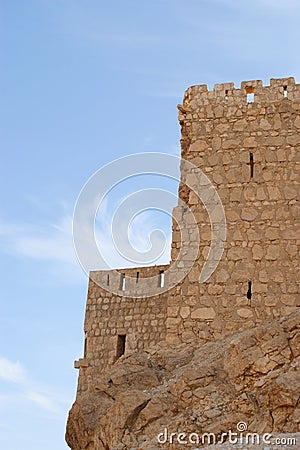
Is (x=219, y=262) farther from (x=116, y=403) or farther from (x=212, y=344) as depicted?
(x=116, y=403)

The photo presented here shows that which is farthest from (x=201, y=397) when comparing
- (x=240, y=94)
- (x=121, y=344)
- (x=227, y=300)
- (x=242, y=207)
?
(x=121, y=344)

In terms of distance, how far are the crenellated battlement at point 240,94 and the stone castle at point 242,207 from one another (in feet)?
0.06

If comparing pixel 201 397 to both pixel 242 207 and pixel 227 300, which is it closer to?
pixel 227 300

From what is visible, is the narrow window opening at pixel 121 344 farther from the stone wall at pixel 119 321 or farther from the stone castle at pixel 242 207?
the stone castle at pixel 242 207

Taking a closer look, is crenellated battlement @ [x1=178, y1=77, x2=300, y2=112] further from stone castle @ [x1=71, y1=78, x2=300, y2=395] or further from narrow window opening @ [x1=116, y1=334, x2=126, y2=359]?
narrow window opening @ [x1=116, y1=334, x2=126, y2=359]

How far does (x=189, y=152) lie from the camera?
45.3 feet

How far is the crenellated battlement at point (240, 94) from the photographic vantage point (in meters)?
13.7

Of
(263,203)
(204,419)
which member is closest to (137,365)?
(204,419)

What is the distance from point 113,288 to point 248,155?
21.4 ft

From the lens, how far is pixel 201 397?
1074 cm

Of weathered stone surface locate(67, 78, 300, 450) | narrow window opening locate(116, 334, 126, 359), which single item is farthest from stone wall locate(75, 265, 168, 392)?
weathered stone surface locate(67, 78, 300, 450)

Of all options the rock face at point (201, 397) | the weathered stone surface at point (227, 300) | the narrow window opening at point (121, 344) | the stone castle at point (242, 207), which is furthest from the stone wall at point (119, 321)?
the rock face at point (201, 397)

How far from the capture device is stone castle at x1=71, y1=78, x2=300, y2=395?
499 inches

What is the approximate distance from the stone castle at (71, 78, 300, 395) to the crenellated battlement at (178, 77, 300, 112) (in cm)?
2
